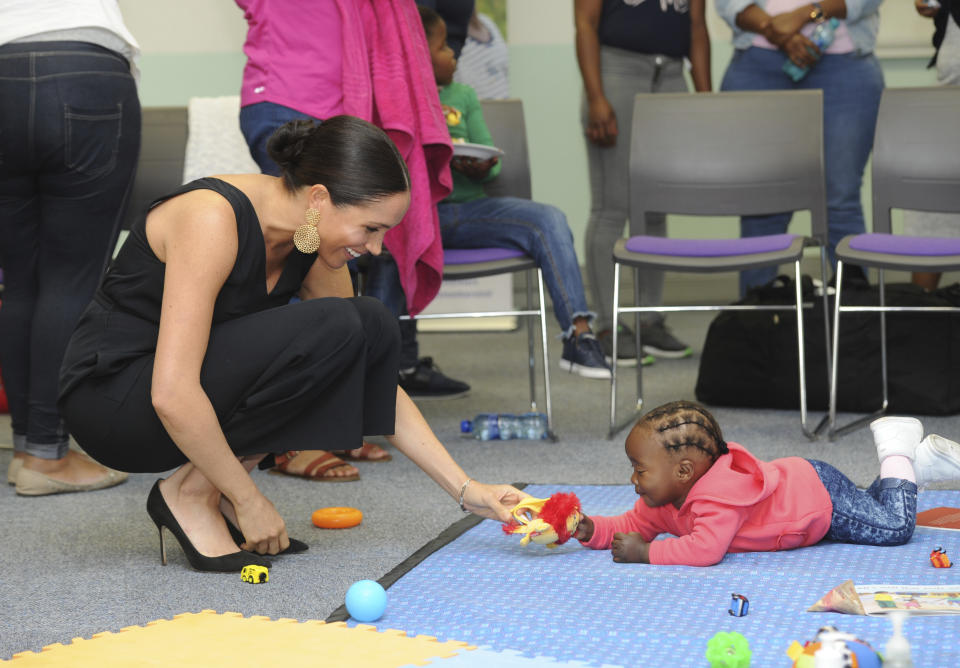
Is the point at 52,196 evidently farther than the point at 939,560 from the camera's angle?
Yes

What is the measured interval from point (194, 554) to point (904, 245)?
6.20ft

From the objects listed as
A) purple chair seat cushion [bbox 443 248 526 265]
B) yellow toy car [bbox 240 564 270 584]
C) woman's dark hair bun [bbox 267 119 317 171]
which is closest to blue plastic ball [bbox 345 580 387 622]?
yellow toy car [bbox 240 564 270 584]

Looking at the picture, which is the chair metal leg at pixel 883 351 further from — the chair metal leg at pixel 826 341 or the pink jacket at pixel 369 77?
the pink jacket at pixel 369 77

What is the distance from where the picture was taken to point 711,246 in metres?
3.01

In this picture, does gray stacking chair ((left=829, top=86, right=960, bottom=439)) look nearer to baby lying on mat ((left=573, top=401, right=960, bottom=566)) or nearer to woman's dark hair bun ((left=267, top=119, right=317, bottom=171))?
baby lying on mat ((left=573, top=401, right=960, bottom=566))

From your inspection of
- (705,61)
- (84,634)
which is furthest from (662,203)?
(84,634)

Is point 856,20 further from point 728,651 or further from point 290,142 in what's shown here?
point 728,651

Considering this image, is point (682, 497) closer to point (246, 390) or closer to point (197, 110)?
point (246, 390)

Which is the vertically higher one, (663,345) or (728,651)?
(728,651)

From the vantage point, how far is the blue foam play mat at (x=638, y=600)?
1501mm

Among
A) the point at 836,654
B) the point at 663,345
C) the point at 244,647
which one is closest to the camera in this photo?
the point at 836,654

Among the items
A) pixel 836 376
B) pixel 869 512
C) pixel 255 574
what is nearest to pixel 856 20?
pixel 836 376

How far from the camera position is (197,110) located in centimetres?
400

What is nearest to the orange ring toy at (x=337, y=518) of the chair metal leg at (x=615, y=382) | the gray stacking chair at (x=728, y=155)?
the chair metal leg at (x=615, y=382)
